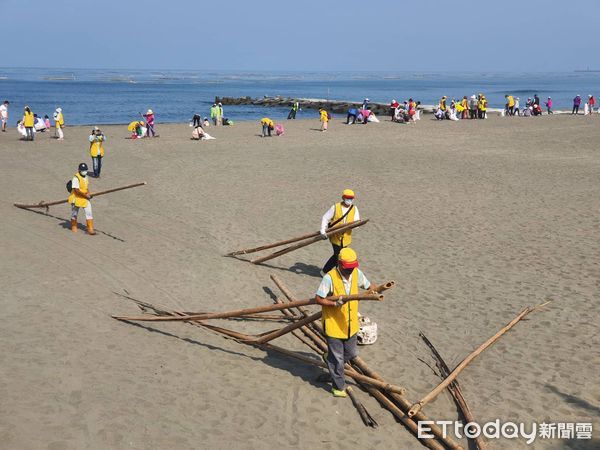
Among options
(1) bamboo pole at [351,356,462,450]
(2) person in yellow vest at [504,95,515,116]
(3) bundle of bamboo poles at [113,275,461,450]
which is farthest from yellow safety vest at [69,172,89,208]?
(2) person in yellow vest at [504,95,515,116]

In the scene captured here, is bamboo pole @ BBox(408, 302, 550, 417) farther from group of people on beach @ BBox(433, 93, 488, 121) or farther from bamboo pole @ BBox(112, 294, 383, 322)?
group of people on beach @ BBox(433, 93, 488, 121)

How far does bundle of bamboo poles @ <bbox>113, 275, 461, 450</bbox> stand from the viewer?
6.00m

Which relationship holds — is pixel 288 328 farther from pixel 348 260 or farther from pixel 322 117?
pixel 322 117

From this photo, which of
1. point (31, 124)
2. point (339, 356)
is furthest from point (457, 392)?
point (31, 124)

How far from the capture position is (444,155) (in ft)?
76.1

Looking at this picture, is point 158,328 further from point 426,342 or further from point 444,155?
point 444,155

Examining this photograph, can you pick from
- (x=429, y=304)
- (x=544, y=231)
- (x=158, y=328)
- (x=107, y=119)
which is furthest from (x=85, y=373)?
(x=107, y=119)

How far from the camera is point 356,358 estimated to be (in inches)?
273

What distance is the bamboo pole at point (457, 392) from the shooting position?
5.87 m

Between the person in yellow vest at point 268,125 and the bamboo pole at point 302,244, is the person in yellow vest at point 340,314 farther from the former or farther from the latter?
the person in yellow vest at point 268,125

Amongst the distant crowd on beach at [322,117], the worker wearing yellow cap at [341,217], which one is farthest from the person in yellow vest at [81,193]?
the distant crowd on beach at [322,117]

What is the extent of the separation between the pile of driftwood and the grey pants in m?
0.17

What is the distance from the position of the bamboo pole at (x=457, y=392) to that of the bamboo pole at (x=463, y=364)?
0.32 feet

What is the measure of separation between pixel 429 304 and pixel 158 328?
420 centimetres
